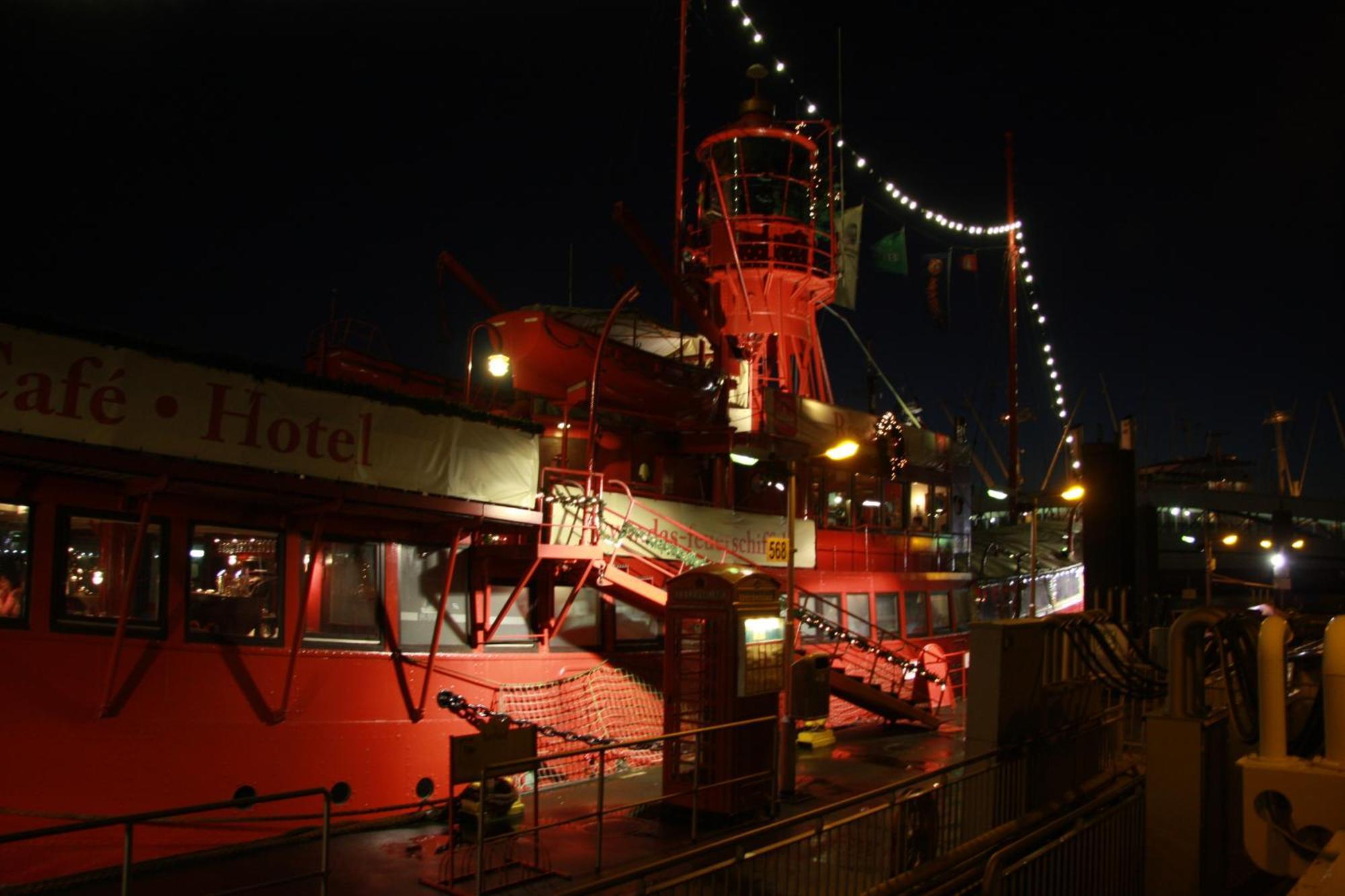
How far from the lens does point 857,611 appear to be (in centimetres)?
2122

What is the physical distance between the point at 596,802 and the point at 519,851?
2.43 metres

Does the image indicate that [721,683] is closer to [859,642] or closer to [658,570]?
[658,570]

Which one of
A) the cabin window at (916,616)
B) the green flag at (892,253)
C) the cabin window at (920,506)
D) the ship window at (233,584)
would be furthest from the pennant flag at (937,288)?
the ship window at (233,584)

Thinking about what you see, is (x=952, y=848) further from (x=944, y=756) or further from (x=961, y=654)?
(x=961, y=654)

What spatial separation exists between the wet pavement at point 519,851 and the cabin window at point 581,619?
2266 mm

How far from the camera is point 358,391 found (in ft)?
36.0

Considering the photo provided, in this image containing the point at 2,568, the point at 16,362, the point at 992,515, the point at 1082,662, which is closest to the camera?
the point at 16,362

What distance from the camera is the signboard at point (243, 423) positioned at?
871cm

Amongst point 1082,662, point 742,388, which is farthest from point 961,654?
point 1082,662

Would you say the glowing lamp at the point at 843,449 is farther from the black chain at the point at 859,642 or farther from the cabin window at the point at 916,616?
the cabin window at the point at 916,616

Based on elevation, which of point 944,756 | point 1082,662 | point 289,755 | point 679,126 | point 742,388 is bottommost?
point 944,756

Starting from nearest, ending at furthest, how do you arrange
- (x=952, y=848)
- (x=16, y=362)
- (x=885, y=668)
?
(x=952, y=848)
(x=16, y=362)
(x=885, y=668)

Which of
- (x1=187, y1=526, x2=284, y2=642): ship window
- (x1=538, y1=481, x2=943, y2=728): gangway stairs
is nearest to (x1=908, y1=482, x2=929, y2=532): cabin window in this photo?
(x1=538, y1=481, x2=943, y2=728): gangway stairs

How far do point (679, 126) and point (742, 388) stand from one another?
919 cm
